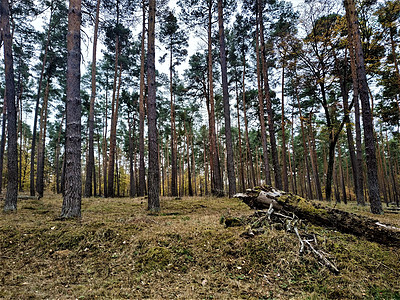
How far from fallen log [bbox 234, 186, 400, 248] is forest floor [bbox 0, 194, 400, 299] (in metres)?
0.26

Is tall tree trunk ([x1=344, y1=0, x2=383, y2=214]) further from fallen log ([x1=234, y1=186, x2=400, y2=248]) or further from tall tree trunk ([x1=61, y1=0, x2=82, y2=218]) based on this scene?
tall tree trunk ([x1=61, y1=0, x2=82, y2=218])

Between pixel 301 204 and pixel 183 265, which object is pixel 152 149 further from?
pixel 301 204

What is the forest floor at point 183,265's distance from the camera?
254cm

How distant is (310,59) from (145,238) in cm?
1522

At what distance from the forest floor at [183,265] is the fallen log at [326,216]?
26cm

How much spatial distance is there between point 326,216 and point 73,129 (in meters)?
6.87

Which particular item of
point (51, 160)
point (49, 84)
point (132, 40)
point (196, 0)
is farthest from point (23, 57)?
point (51, 160)

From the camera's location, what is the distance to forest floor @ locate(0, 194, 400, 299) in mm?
2545

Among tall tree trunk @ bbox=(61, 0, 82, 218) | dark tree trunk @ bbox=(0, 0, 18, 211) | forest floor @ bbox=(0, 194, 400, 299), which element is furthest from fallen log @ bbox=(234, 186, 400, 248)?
dark tree trunk @ bbox=(0, 0, 18, 211)

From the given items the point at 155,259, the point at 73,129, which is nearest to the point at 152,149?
the point at 73,129

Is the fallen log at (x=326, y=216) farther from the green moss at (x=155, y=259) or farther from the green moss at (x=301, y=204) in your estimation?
the green moss at (x=155, y=259)

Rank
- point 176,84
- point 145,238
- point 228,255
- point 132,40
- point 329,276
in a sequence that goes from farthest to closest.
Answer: point 176,84
point 132,40
point 145,238
point 228,255
point 329,276

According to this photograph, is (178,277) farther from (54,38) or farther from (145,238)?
(54,38)

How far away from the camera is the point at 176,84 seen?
20.8 meters
